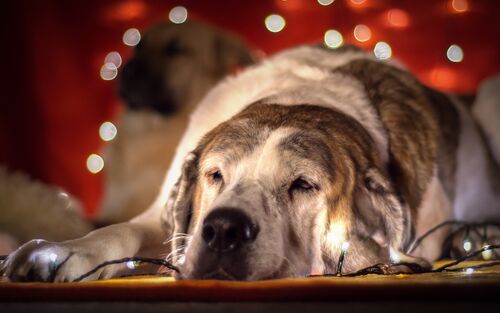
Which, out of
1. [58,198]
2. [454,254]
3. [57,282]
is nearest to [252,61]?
[58,198]

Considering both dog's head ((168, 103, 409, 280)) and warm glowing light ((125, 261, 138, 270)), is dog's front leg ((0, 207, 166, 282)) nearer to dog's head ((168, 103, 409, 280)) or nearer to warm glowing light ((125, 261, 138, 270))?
warm glowing light ((125, 261, 138, 270))

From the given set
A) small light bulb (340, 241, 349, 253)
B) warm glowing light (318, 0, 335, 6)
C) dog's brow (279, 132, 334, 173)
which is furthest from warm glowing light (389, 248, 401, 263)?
warm glowing light (318, 0, 335, 6)

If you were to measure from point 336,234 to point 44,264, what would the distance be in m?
0.83

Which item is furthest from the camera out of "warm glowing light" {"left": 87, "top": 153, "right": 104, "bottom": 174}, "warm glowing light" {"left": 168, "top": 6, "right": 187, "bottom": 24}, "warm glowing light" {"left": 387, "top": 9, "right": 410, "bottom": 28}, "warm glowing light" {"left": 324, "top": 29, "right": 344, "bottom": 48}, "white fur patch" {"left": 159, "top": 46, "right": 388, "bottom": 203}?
"warm glowing light" {"left": 87, "top": 153, "right": 104, "bottom": 174}

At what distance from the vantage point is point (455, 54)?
4781 millimetres

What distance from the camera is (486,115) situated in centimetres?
340

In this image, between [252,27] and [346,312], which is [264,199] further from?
[252,27]

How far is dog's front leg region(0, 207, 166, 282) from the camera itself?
1.69 metres

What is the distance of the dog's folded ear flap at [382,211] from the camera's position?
2111 millimetres

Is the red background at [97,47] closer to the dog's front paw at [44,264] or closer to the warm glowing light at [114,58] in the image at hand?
the warm glowing light at [114,58]

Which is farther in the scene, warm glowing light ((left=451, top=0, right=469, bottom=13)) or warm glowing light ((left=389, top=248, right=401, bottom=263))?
warm glowing light ((left=451, top=0, right=469, bottom=13))

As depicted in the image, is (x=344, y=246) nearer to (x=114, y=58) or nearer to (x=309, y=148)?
(x=309, y=148)

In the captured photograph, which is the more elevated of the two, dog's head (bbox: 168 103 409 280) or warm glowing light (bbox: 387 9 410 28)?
warm glowing light (bbox: 387 9 410 28)

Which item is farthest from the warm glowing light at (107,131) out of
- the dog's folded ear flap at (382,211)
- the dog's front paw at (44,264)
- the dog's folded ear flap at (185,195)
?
the dog's front paw at (44,264)
